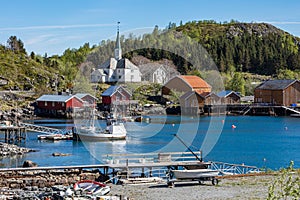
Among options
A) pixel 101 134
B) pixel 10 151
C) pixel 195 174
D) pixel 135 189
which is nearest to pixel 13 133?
pixel 101 134

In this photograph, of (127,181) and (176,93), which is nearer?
(127,181)

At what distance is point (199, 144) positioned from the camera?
136 ft

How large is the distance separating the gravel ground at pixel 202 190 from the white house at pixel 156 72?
62.6m

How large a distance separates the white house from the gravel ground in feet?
206

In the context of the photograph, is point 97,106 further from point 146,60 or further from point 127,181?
point 127,181

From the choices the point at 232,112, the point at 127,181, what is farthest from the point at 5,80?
the point at 127,181

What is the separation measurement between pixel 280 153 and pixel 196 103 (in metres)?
40.6

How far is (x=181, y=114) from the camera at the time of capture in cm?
7344

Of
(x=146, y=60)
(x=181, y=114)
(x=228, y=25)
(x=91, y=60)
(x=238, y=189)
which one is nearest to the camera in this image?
(x=238, y=189)

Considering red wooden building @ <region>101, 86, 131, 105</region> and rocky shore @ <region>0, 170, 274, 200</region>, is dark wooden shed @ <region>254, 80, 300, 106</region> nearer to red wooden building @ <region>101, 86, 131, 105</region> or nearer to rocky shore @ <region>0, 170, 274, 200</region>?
red wooden building @ <region>101, 86, 131, 105</region>

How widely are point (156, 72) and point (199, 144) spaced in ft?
145

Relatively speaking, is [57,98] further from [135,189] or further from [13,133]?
[135,189]

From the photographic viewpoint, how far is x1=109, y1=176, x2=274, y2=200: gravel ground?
17.1 m

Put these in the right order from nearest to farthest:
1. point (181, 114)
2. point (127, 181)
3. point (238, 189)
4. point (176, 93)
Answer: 1. point (238, 189)
2. point (127, 181)
3. point (181, 114)
4. point (176, 93)
